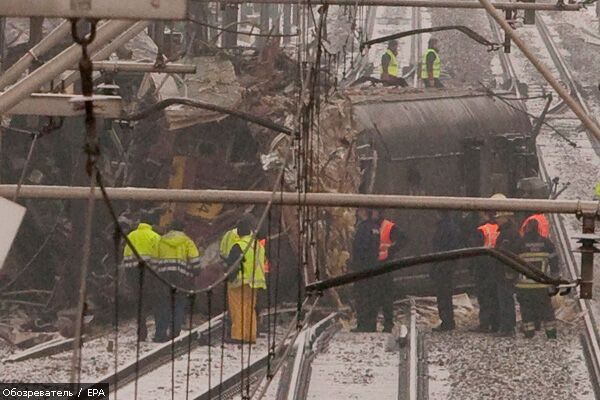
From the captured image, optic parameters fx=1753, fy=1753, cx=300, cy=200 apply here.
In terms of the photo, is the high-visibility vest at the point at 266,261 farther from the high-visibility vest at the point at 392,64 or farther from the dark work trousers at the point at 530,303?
the high-visibility vest at the point at 392,64

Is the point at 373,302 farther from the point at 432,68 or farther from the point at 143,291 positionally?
the point at 432,68

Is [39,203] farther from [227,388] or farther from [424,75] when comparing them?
[424,75]

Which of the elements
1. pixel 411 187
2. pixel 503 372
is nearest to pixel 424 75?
pixel 411 187

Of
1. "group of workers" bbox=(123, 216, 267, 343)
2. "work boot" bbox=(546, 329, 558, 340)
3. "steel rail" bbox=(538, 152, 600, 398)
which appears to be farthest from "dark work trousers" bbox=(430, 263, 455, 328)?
"group of workers" bbox=(123, 216, 267, 343)

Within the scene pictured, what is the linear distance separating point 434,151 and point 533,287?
3.07 m

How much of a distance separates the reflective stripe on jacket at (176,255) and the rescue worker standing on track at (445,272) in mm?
2471

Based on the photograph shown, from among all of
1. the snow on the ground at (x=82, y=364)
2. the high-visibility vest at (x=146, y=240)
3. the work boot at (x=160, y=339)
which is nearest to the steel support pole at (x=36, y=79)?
the snow on the ground at (x=82, y=364)

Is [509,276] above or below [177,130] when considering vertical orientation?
below

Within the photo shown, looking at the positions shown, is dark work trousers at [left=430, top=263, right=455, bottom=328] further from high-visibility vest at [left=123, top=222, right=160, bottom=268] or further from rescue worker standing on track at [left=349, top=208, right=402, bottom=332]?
high-visibility vest at [left=123, top=222, right=160, bottom=268]

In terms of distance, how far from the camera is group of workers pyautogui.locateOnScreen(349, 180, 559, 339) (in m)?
17.0

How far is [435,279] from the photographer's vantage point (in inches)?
698

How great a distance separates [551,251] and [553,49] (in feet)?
57.6

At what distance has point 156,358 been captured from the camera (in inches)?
607

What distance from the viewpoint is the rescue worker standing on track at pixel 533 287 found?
1684 cm
